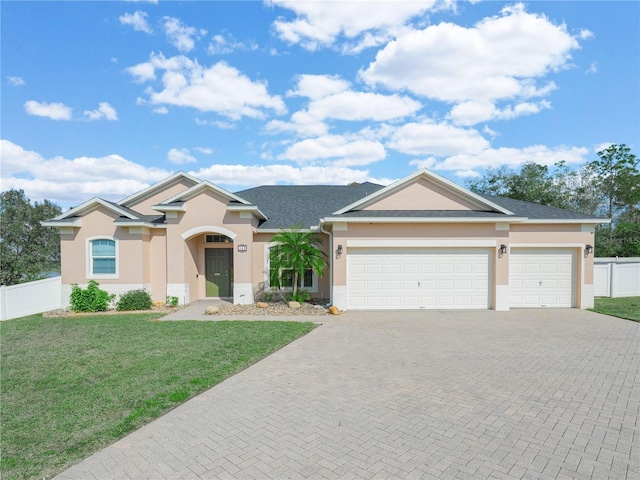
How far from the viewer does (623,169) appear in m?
32.3

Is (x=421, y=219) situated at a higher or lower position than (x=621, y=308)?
higher

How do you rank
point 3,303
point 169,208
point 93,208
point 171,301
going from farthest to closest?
point 93,208, point 171,301, point 169,208, point 3,303

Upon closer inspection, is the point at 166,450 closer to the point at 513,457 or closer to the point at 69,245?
the point at 513,457

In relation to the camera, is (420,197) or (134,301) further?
(134,301)

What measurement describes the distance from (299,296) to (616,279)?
53.2 ft

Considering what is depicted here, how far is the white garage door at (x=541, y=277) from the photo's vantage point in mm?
13500

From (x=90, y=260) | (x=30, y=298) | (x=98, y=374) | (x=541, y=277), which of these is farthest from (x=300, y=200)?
(x=98, y=374)

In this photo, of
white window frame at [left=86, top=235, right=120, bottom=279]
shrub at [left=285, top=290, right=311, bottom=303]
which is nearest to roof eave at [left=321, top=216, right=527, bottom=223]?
shrub at [left=285, top=290, right=311, bottom=303]

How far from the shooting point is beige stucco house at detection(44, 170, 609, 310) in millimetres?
12852

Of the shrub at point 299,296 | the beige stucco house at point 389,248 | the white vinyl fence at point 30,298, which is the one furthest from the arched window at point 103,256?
the shrub at point 299,296

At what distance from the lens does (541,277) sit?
13.6m

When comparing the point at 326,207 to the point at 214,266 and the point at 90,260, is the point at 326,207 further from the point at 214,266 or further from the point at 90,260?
the point at 90,260

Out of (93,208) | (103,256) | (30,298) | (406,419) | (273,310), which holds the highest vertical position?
(93,208)

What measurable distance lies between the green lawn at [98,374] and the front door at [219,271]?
512cm
